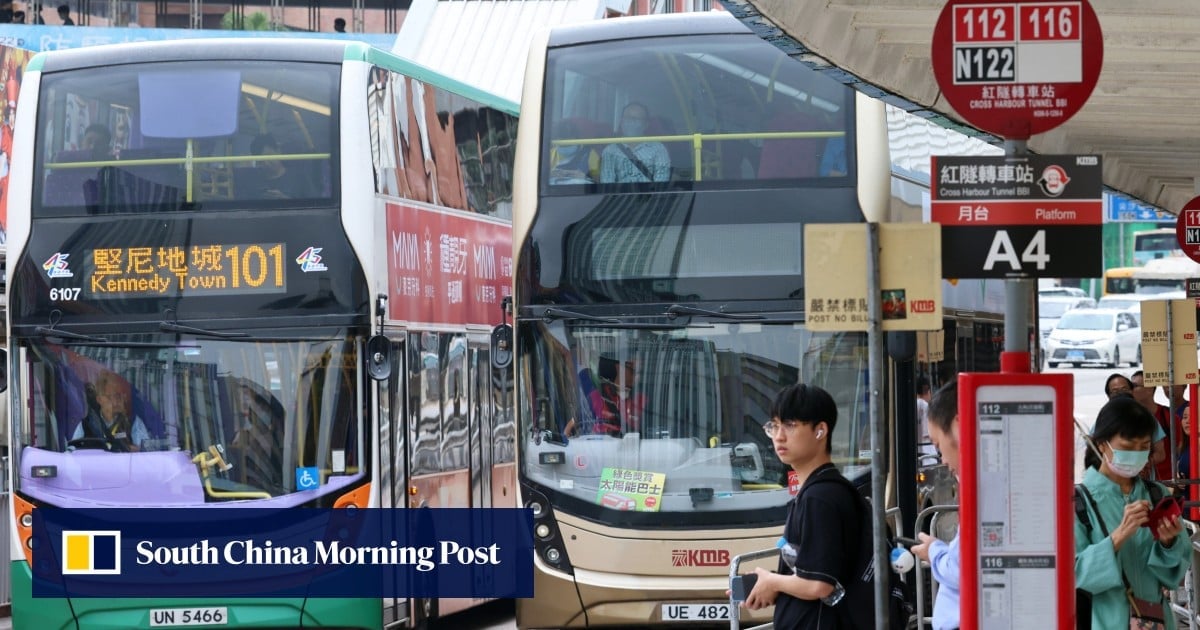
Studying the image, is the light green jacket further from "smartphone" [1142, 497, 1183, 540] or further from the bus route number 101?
the bus route number 101

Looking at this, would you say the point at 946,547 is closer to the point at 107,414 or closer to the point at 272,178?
the point at 272,178

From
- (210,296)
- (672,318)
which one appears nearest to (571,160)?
(672,318)

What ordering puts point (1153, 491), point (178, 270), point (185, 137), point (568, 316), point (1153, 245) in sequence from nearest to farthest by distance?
1. point (1153, 491)
2. point (568, 316)
3. point (178, 270)
4. point (185, 137)
5. point (1153, 245)

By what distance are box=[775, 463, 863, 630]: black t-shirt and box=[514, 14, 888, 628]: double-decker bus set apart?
533 cm

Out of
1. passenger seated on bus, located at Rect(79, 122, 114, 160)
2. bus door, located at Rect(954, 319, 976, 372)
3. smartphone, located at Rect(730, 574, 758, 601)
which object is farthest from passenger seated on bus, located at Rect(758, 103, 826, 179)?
smartphone, located at Rect(730, 574, 758, 601)

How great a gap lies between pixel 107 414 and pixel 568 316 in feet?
9.57

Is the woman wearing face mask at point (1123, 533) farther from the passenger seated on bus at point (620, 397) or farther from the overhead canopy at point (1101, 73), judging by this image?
the passenger seated on bus at point (620, 397)

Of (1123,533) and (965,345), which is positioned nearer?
(1123,533)

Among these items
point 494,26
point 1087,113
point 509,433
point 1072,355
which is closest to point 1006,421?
point 1087,113

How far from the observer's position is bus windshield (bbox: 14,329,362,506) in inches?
452

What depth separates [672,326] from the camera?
11180mm

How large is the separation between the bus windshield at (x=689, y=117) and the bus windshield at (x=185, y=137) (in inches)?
57.7

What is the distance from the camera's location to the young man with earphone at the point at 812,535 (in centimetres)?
557

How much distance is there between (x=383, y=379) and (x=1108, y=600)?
5875mm
